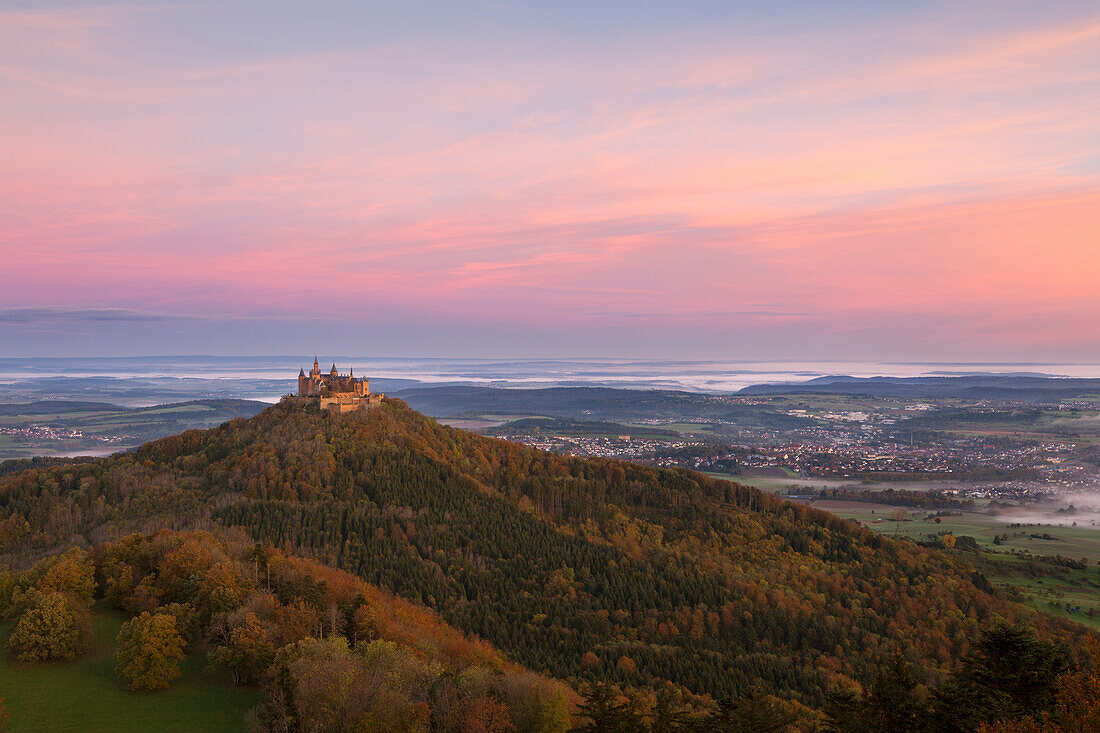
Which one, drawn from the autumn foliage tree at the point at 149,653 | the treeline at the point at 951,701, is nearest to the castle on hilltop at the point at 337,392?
the autumn foliage tree at the point at 149,653

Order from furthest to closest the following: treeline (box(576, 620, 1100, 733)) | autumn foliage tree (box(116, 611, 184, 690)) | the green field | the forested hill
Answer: the forested hill < autumn foliage tree (box(116, 611, 184, 690)) < the green field < treeline (box(576, 620, 1100, 733))

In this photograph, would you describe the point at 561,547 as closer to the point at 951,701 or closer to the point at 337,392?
the point at 337,392

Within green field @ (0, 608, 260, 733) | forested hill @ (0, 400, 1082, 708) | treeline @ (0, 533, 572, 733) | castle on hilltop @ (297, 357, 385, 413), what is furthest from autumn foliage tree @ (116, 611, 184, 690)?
castle on hilltop @ (297, 357, 385, 413)

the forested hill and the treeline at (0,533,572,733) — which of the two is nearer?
the treeline at (0,533,572,733)

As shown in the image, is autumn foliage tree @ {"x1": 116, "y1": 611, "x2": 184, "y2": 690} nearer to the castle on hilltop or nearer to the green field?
the green field

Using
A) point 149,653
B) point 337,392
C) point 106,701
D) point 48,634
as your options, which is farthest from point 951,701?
point 337,392

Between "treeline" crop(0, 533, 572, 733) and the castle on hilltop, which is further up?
the castle on hilltop

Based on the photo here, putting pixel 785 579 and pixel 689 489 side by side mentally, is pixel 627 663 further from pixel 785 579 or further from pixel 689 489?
pixel 689 489
